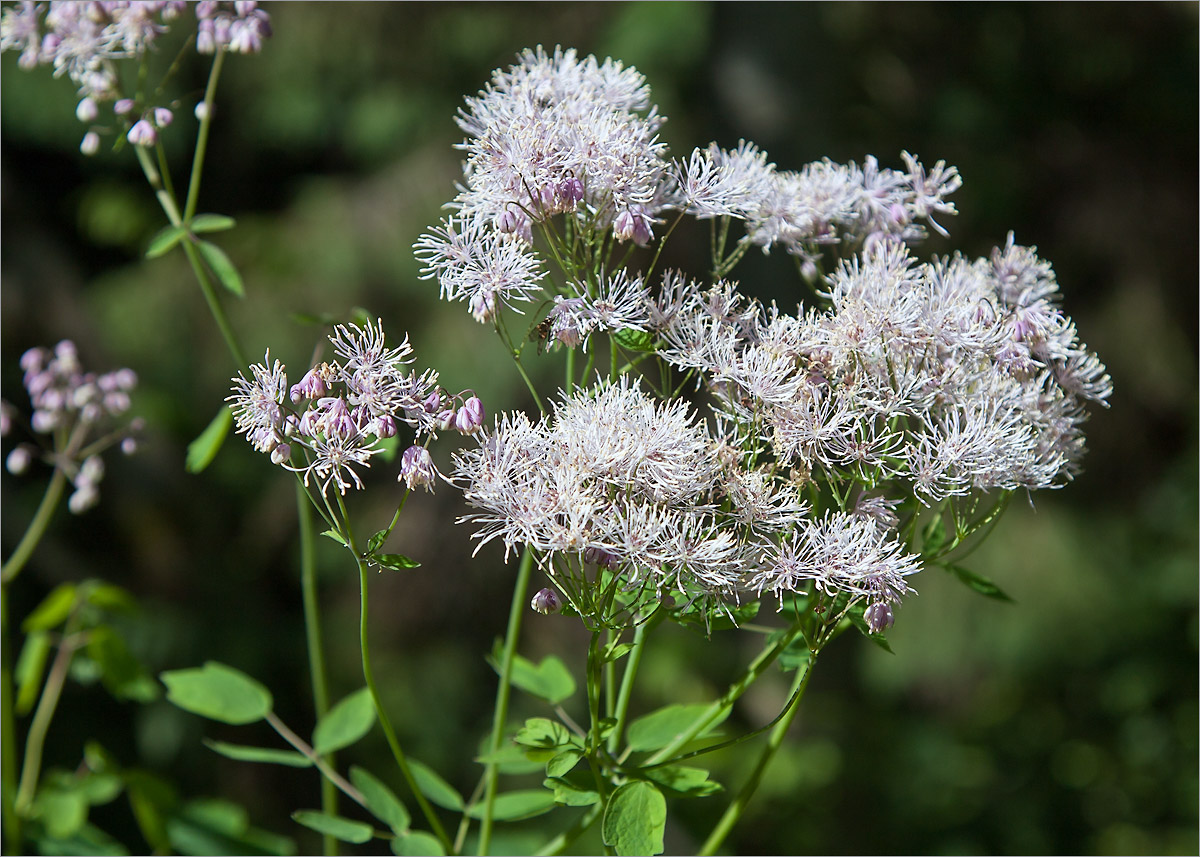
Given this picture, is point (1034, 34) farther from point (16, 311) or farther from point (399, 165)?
point (16, 311)

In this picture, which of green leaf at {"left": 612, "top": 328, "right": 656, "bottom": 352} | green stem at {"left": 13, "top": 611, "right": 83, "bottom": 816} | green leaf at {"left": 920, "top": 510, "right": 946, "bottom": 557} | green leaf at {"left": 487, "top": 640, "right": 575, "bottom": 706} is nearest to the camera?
green leaf at {"left": 612, "top": 328, "right": 656, "bottom": 352}

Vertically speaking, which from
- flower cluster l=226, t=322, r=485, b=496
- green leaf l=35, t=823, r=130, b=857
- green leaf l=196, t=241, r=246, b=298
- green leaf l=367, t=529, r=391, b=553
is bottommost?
green leaf l=35, t=823, r=130, b=857

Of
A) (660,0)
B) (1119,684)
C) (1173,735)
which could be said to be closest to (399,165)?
(660,0)

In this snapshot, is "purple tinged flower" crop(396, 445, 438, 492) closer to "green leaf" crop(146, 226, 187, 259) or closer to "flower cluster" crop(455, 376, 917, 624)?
"flower cluster" crop(455, 376, 917, 624)

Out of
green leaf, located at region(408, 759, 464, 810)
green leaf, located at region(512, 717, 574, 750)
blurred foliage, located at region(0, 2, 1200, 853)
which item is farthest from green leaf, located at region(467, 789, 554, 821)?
blurred foliage, located at region(0, 2, 1200, 853)

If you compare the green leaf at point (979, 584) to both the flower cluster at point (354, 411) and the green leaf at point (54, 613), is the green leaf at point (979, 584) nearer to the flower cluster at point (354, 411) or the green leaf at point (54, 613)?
the flower cluster at point (354, 411)

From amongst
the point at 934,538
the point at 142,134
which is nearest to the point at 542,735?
the point at 934,538

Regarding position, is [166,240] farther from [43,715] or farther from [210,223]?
[43,715]
